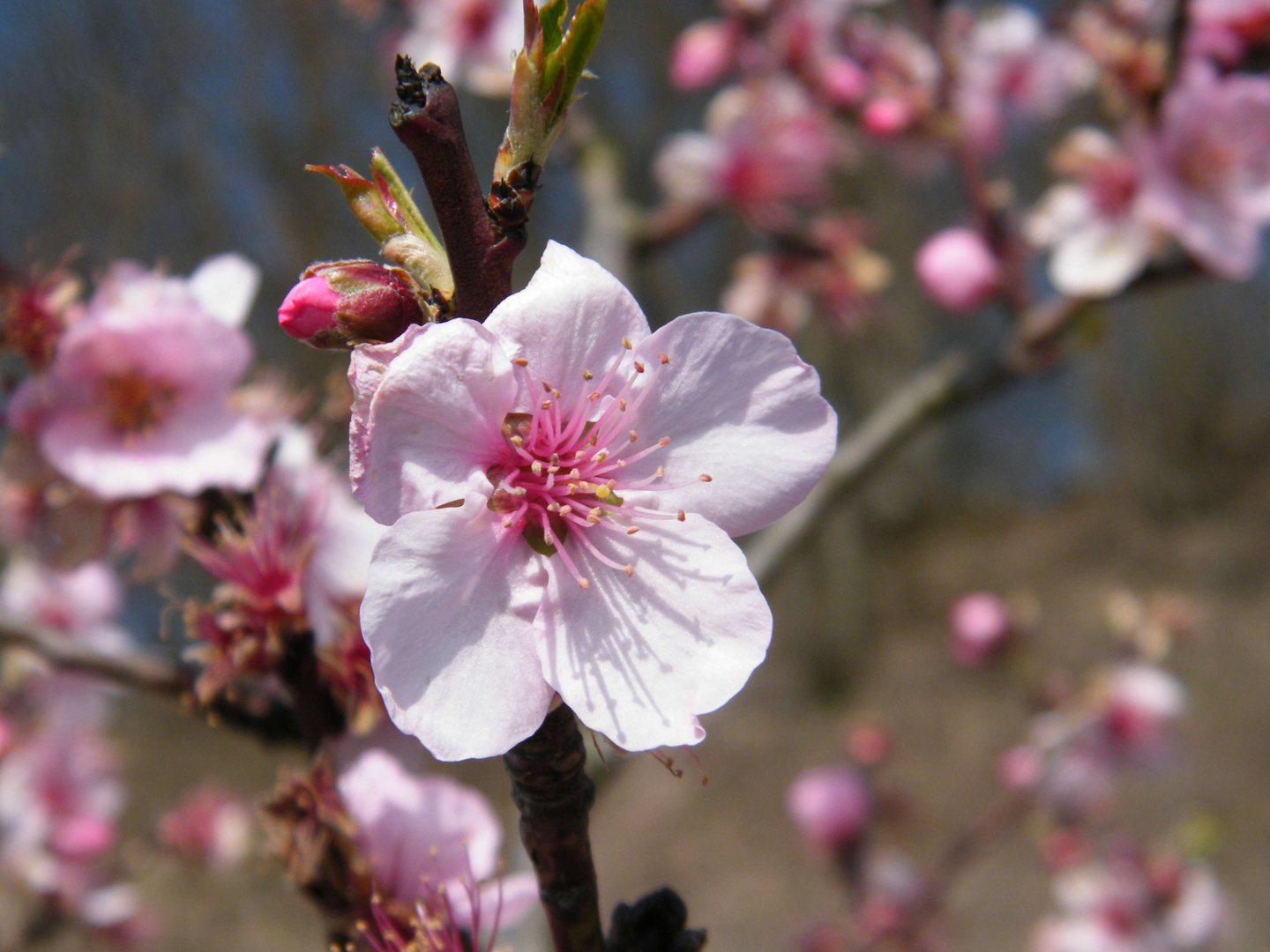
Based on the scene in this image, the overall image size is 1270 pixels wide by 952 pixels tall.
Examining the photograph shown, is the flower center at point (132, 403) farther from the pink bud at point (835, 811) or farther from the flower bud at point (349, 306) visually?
the pink bud at point (835, 811)

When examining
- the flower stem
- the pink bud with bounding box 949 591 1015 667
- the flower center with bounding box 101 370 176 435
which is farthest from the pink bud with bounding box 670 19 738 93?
the flower stem

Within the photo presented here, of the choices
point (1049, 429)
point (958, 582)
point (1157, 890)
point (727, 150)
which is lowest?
point (958, 582)

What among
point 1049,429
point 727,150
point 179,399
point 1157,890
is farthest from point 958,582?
point 179,399

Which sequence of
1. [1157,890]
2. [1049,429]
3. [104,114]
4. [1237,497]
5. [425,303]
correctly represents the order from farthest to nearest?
[1049,429]
[1237,497]
[104,114]
[1157,890]
[425,303]

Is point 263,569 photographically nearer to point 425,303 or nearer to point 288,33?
point 425,303

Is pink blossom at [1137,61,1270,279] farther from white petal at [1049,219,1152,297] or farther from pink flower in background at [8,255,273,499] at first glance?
pink flower in background at [8,255,273,499]

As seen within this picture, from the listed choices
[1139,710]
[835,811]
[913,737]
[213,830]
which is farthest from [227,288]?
[913,737]

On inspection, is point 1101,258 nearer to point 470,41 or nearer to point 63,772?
point 470,41
